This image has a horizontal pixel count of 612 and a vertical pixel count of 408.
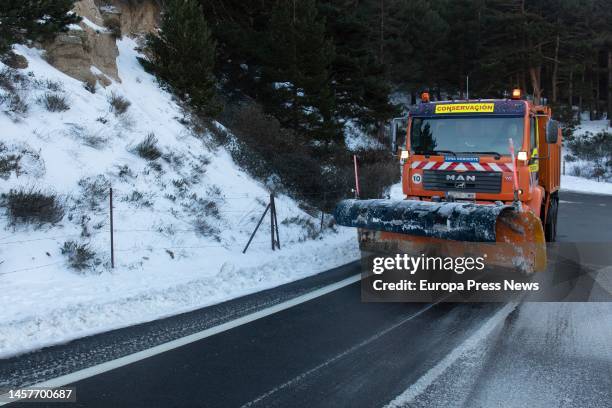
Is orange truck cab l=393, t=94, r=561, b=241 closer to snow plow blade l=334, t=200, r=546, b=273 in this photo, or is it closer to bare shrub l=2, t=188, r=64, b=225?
snow plow blade l=334, t=200, r=546, b=273

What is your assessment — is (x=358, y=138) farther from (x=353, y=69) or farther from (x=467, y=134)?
(x=467, y=134)

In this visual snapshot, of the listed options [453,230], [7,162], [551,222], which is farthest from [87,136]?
[551,222]

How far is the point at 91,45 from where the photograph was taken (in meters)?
15.6

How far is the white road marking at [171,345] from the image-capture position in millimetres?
4406

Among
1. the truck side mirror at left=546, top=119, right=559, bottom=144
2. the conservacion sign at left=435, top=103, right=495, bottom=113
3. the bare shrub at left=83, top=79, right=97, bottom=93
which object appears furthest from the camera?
the bare shrub at left=83, top=79, right=97, bottom=93

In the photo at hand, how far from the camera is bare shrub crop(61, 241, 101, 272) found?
7879mm

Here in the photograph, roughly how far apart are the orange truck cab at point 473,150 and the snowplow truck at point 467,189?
0.05 ft

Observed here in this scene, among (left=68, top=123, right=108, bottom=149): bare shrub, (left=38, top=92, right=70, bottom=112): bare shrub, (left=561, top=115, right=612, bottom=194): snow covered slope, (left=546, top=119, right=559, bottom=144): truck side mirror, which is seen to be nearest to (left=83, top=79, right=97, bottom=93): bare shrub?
(left=38, top=92, right=70, bottom=112): bare shrub

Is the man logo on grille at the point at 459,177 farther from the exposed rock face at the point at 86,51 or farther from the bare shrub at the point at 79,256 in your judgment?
the exposed rock face at the point at 86,51

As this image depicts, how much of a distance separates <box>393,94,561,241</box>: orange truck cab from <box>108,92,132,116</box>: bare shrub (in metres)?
8.34

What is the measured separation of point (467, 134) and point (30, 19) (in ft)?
26.6

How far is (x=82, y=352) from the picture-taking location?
5.04m

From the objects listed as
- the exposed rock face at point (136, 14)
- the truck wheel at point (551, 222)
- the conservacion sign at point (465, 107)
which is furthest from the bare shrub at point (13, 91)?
the truck wheel at point (551, 222)

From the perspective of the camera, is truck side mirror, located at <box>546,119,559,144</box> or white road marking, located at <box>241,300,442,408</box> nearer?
white road marking, located at <box>241,300,442,408</box>
